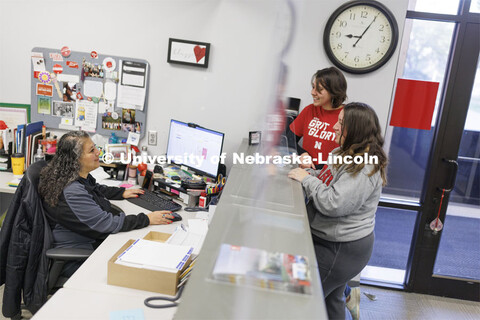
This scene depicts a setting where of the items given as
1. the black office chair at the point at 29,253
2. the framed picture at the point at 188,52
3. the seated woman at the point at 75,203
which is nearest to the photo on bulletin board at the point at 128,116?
the framed picture at the point at 188,52

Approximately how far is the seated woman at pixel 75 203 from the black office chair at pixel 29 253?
5 centimetres

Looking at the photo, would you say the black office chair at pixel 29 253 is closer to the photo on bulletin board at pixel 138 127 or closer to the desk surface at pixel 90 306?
the desk surface at pixel 90 306

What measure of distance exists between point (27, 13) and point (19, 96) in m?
0.59

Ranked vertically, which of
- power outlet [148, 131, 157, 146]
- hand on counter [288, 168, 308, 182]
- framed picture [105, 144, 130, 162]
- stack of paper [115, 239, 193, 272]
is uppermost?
hand on counter [288, 168, 308, 182]

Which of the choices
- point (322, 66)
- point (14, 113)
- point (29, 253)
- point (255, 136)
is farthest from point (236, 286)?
point (14, 113)

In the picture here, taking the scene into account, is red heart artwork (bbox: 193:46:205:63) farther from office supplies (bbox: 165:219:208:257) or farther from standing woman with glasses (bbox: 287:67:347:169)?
office supplies (bbox: 165:219:208:257)

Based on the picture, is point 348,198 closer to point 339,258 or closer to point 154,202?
point 339,258

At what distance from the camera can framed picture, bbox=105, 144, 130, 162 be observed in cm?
276

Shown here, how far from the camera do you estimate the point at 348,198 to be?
1548 millimetres

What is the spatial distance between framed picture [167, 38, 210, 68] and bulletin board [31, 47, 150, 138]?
0.21 metres

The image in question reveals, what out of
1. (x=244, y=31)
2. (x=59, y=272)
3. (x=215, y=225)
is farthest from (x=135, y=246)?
(x=244, y=31)

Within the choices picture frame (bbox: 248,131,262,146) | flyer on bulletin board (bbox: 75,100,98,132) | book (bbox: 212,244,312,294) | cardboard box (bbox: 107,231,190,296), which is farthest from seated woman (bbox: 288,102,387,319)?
flyer on bulletin board (bbox: 75,100,98,132)

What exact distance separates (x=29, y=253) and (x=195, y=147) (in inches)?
45.1

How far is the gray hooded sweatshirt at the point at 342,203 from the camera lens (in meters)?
1.55
